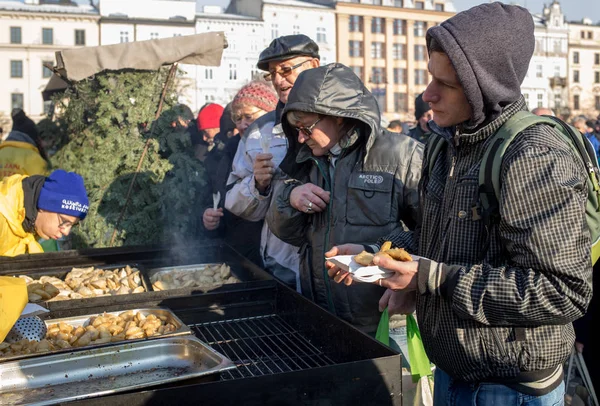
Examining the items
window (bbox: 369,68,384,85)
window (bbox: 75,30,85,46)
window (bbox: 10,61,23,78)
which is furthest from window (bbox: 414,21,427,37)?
window (bbox: 10,61,23,78)

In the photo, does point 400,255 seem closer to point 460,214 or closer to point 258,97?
point 460,214

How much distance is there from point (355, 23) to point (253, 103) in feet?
177

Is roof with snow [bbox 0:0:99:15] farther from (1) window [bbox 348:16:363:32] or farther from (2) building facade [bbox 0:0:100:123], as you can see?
(1) window [bbox 348:16:363:32]

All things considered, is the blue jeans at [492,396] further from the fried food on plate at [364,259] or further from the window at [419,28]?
the window at [419,28]

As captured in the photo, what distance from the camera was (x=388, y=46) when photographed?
2219 inches

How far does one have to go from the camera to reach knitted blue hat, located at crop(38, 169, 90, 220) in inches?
148

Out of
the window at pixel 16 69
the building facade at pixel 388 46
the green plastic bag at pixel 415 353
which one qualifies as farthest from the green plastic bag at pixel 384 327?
the building facade at pixel 388 46

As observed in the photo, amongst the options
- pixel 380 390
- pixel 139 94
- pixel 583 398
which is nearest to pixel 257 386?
pixel 380 390

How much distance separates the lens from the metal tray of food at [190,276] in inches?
142

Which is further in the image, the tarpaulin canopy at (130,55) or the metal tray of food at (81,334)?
the tarpaulin canopy at (130,55)

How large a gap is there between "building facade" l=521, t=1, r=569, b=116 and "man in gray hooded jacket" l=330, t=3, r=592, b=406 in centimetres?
6630

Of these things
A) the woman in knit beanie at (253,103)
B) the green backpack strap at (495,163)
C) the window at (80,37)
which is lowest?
the green backpack strap at (495,163)

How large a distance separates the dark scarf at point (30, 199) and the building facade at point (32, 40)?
1827 inches

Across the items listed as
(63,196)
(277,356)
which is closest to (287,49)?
(63,196)
